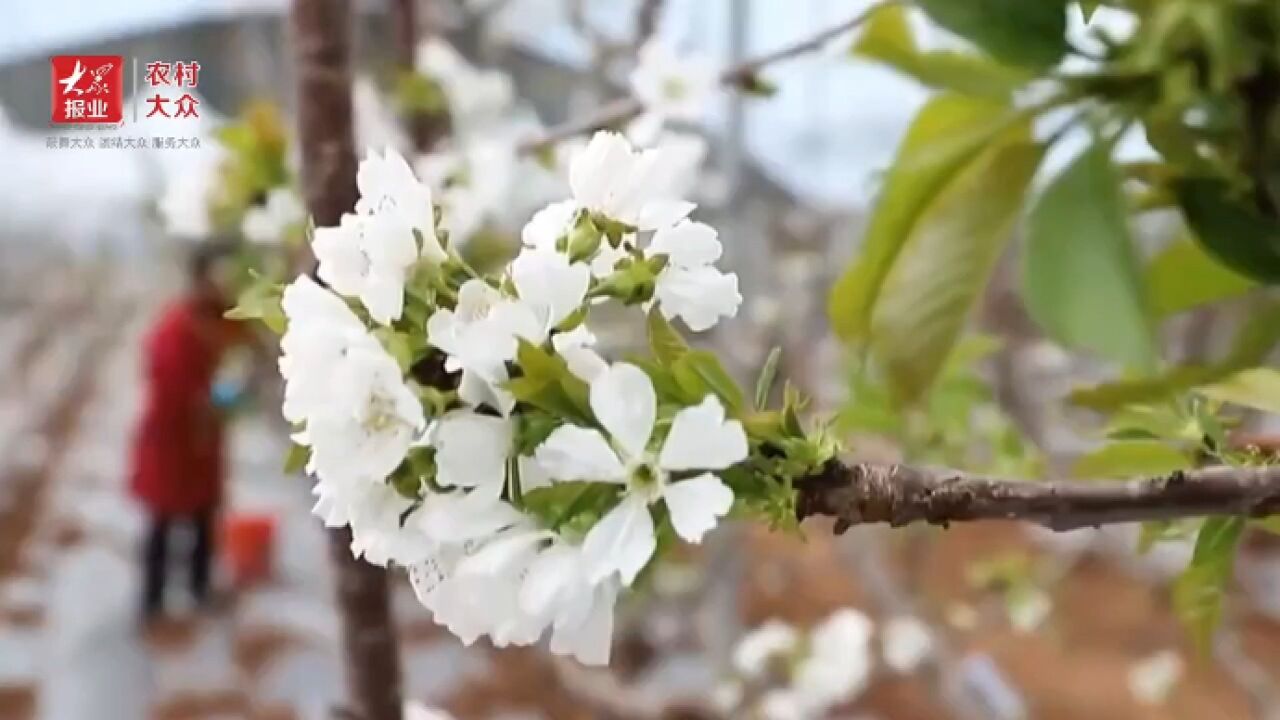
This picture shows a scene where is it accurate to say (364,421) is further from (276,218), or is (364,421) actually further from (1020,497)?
(276,218)

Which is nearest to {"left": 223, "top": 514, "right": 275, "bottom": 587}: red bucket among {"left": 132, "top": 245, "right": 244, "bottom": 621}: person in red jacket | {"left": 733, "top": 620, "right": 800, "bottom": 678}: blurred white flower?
{"left": 132, "top": 245, "right": 244, "bottom": 621}: person in red jacket

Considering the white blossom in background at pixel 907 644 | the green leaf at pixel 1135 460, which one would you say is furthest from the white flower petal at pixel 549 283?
the white blossom in background at pixel 907 644

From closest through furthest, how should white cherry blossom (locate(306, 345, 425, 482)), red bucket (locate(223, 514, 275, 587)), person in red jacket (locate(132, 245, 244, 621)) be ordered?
white cherry blossom (locate(306, 345, 425, 482)) → person in red jacket (locate(132, 245, 244, 621)) → red bucket (locate(223, 514, 275, 587))

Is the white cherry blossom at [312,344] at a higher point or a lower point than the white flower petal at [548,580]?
higher

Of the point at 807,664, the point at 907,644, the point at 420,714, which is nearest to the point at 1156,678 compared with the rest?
the point at 907,644

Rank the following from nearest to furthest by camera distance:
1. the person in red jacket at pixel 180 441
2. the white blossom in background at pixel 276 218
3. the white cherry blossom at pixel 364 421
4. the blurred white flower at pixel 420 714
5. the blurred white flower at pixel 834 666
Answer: the white cherry blossom at pixel 364 421, the blurred white flower at pixel 420 714, the white blossom in background at pixel 276 218, the blurred white flower at pixel 834 666, the person in red jacket at pixel 180 441

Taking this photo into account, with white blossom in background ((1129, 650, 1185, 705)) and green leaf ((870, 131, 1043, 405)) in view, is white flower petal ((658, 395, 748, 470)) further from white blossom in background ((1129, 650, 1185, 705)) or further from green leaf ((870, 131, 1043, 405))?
white blossom in background ((1129, 650, 1185, 705))

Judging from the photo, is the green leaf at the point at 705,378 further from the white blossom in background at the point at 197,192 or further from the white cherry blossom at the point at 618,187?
the white blossom in background at the point at 197,192
